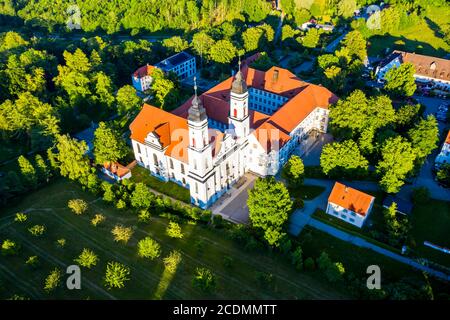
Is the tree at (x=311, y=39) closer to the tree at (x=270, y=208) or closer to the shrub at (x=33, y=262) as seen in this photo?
the tree at (x=270, y=208)

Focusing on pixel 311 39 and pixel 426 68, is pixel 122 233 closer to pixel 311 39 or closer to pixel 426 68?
pixel 426 68

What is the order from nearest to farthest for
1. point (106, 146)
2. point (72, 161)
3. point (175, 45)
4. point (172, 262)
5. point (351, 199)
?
point (172, 262)
point (351, 199)
point (72, 161)
point (106, 146)
point (175, 45)

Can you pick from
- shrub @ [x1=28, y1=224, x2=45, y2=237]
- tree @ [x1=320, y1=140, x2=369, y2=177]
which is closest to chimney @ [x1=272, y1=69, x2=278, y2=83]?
tree @ [x1=320, y1=140, x2=369, y2=177]

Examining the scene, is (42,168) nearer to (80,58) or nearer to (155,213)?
(155,213)

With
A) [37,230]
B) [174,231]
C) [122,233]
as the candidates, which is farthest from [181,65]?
[37,230]

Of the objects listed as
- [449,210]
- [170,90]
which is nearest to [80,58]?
[170,90]

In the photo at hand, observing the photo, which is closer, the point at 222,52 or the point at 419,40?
the point at 222,52
